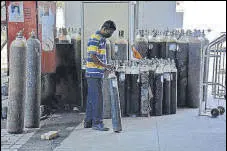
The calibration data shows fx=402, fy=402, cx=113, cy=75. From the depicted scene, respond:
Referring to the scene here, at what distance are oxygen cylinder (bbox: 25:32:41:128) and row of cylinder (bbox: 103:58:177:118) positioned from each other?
4.56 feet

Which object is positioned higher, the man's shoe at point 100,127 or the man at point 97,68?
the man at point 97,68

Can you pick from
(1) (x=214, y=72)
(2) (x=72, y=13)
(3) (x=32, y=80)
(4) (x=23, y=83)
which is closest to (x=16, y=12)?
(3) (x=32, y=80)

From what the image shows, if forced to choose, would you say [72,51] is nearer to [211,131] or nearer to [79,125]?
[79,125]

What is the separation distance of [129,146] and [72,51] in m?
3.34

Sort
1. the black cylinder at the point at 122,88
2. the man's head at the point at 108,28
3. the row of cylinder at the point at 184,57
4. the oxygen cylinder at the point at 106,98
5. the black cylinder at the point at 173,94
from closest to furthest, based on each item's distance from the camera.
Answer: the man's head at the point at 108,28, the oxygen cylinder at the point at 106,98, the black cylinder at the point at 122,88, the black cylinder at the point at 173,94, the row of cylinder at the point at 184,57

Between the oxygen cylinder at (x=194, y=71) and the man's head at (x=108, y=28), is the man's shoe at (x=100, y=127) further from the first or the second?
the oxygen cylinder at (x=194, y=71)

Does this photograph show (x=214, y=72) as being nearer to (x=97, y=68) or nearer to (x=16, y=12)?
(x=97, y=68)

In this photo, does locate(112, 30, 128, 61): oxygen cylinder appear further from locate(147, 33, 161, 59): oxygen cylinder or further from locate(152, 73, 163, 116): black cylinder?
locate(152, 73, 163, 116): black cylinder

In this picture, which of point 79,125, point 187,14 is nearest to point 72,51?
point 79,125

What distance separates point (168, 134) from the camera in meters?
6.44

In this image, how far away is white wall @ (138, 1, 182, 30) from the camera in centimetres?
1241

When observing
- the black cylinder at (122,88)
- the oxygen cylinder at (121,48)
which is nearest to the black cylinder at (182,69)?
the oxygen cylinder at (121,48)

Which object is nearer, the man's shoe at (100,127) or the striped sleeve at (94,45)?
the striped sleeve at (94,45)

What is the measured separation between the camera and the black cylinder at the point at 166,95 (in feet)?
25.8
